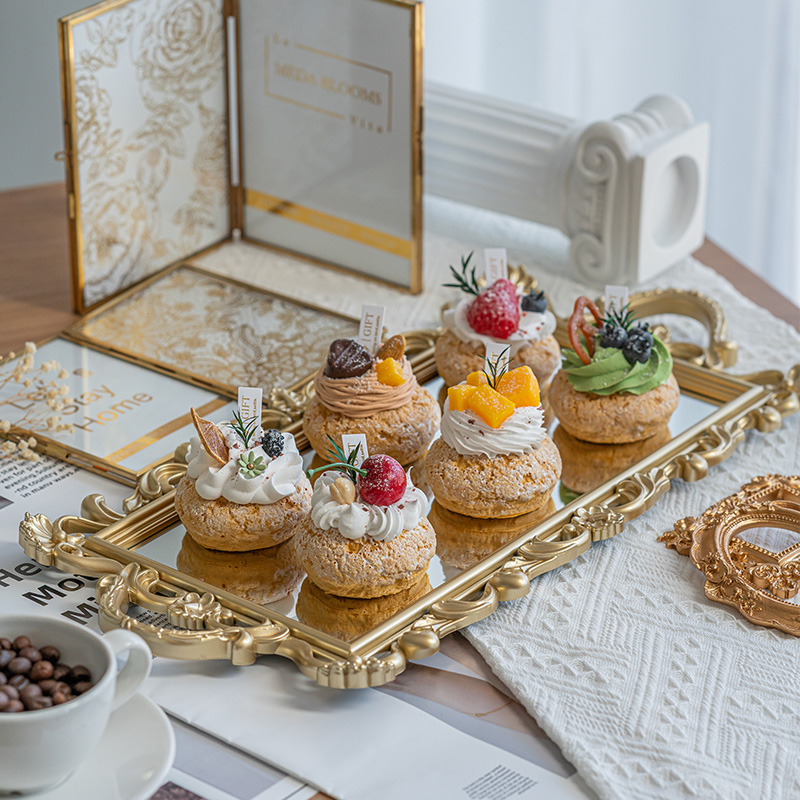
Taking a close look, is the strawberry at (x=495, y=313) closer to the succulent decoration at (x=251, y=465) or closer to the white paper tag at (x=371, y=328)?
the white paper tag at (x=371, y=328)

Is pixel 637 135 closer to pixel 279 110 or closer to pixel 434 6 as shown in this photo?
pixel 279 110

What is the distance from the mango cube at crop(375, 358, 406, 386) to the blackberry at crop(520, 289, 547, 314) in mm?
342

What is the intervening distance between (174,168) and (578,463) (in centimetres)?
114

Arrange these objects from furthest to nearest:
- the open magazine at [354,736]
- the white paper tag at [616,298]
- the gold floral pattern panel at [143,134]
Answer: the gold floral pattern panel at [143,134] < the white paper tag at [616,298] < the open magazine at [354,736]

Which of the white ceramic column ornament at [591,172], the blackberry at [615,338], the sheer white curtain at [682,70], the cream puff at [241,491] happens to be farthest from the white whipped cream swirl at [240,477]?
the sheer white curtain at [682,70]

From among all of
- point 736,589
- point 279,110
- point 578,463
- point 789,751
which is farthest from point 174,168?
point 789,751

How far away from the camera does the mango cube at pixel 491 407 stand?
170 centimetres

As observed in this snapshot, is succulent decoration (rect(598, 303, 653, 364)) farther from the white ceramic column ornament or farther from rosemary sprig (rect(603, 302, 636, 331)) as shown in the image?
the white ceramic column ornament

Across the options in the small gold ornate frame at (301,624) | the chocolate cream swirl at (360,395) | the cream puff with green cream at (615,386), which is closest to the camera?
the small gold ornate frame at (301,624)

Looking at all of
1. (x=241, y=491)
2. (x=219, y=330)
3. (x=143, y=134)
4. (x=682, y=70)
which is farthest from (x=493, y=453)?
(x=682, y=70)

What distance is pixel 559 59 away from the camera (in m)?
3.75

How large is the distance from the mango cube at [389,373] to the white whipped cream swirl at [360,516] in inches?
11.8

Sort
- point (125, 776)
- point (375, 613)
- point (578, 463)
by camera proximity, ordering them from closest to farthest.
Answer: point (125, 776), point (375, 613), point (578, 463)

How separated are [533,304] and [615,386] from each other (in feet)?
0.77
